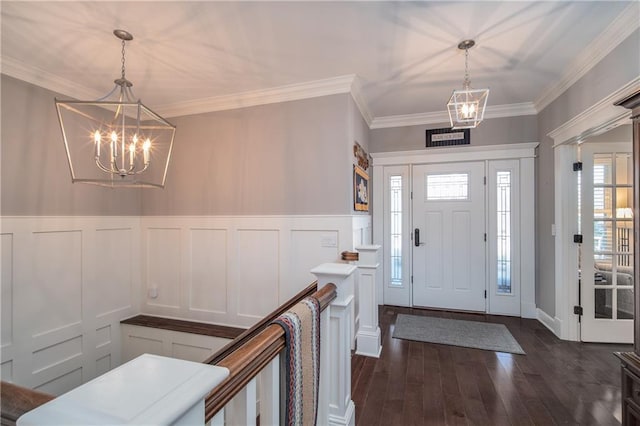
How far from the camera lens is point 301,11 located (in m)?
1.96

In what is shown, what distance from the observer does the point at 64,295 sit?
9.68 ft

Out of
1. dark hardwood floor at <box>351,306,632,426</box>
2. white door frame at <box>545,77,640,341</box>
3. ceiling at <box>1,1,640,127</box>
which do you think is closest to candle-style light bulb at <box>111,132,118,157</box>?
ceiling at <box>1,1,640,127</box>

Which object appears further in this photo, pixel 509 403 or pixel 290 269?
pixel 290 269

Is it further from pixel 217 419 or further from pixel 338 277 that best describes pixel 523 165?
pixel 217 419

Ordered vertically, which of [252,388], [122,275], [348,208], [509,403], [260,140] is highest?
[260,140]

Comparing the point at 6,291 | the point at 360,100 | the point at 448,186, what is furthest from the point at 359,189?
the point at 6,291

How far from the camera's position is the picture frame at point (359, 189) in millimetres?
3109

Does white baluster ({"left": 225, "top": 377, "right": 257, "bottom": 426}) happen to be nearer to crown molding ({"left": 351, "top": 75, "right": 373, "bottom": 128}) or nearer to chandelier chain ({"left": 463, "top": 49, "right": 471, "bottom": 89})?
chandelier chain ({"left": 463, "top": 49, "right": 471, "bottom": 89})

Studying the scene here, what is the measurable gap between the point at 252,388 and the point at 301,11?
2158mm

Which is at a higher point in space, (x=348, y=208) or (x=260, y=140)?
(x=260, y=140)

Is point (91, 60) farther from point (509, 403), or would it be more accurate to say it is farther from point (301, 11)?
point (509, 403)

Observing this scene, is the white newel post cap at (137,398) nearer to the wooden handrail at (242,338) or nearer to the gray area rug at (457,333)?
the wooden handrail at (242,338)

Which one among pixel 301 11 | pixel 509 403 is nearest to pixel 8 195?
pixel 301 11

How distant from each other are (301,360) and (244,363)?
0.34m
